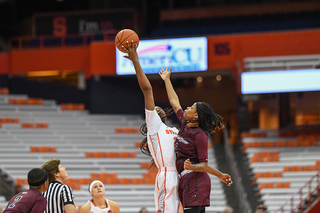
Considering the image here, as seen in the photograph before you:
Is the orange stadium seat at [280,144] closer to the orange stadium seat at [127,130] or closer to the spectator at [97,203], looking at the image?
the orange stadium seat at [127,130]

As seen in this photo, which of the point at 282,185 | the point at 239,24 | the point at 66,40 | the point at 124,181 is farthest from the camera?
the point at 66,40

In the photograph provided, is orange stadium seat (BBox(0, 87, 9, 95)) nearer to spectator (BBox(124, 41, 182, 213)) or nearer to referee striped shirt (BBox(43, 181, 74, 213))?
referee striped shirt (BBox(43, 181, 74, 213))

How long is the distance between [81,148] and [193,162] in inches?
466

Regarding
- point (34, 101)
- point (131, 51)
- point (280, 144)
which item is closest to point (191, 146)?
point (131, 51)

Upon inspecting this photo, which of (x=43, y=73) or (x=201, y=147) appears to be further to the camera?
(x=43, y=73)

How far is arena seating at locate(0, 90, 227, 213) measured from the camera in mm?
13672

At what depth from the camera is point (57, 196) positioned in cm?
452

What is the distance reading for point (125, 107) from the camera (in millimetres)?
18312

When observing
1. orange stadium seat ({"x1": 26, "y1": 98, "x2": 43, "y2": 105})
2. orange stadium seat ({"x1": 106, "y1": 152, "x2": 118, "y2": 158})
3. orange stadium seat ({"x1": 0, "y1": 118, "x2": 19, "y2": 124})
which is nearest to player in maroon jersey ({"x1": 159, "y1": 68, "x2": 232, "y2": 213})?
orange stadium seat ({"x1": 106, "y1": 152, "x2": 118, "y2": 158})

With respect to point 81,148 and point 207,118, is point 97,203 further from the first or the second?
point 81,148

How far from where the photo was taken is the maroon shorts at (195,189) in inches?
155

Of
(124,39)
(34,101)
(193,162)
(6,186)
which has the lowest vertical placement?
(6,186)

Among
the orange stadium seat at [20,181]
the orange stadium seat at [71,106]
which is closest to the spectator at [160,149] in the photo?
the orange stadium seat at [20,181]

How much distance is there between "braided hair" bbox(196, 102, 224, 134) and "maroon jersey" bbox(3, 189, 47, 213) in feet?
5.17
